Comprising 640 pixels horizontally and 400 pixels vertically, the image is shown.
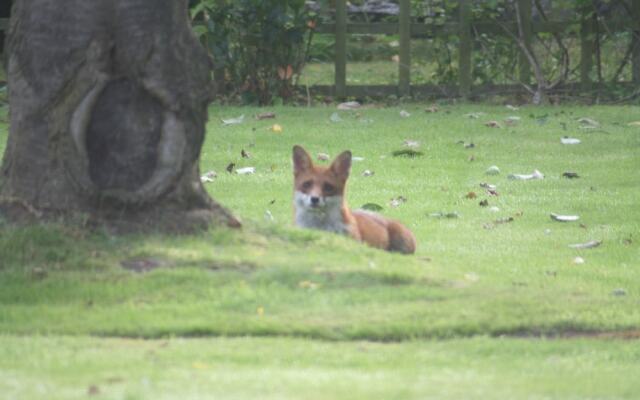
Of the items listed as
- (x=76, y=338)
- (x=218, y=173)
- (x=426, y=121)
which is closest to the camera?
(x=76, y=338)

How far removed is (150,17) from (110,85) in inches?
18.8

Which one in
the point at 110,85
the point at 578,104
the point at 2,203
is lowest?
the point at 578,104

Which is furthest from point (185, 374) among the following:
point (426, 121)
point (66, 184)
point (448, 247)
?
point (426, 121)

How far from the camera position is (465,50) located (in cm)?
2080

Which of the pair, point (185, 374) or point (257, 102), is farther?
point (257, 102)

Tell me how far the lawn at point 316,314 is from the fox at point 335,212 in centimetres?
27

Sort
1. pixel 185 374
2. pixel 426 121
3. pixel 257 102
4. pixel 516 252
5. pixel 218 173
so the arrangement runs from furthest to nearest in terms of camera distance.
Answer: pixel 257 102, pixel 426 121, pixel 218 173, pixel 516 252, pixel 185 374

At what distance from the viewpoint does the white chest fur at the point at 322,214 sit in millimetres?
9258

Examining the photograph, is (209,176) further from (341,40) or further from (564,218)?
(341,40)

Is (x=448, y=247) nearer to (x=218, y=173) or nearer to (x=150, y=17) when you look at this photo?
(x=150, y=17)

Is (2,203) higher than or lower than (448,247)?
higher

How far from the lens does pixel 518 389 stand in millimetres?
5887

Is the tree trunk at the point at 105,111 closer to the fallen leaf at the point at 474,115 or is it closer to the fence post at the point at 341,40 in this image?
the fallen leaf at the point at 474,115

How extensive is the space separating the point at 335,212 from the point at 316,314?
2.11 meters
